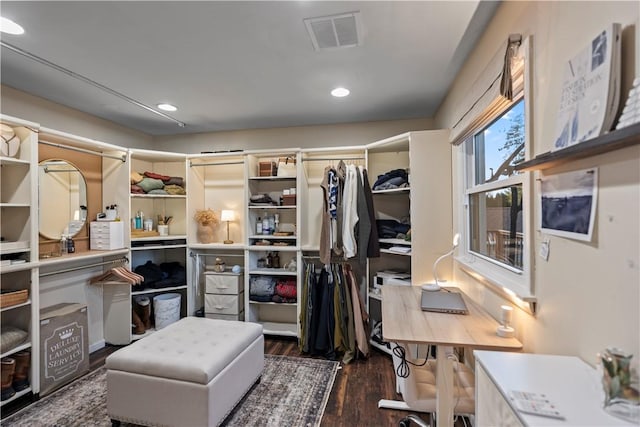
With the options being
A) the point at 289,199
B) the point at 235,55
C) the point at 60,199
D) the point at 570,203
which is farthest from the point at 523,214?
the point at 60,199

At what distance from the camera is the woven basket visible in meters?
2.06

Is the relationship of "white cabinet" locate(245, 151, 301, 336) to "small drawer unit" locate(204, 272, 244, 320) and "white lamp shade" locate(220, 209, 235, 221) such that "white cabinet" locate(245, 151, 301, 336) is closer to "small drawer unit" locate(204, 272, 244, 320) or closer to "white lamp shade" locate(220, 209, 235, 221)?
"small drawer unit" locate(204, 272, 244, 320)

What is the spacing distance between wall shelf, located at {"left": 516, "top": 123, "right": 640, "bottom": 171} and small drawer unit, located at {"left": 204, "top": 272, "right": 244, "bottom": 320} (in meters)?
3.10

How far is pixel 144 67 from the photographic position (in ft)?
7.22

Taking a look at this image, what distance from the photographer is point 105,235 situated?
2996 millimetres

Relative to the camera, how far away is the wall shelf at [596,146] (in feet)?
2.30

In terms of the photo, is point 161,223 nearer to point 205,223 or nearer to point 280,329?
point 205,223

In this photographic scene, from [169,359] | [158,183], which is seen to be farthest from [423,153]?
[158,183]

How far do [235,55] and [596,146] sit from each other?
6.67 ft

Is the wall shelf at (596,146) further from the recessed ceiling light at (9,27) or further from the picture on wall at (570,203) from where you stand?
the recessed ceiling light at (9,27)

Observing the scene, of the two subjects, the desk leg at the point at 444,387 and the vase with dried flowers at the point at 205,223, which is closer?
the desk leg at the point at 444,387

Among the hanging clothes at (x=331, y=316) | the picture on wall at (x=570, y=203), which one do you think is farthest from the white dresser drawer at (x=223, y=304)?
the picture on wall at (x=570, y=203)

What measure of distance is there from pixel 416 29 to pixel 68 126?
3.33 metres

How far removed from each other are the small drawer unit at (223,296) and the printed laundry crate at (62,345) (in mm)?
1147
